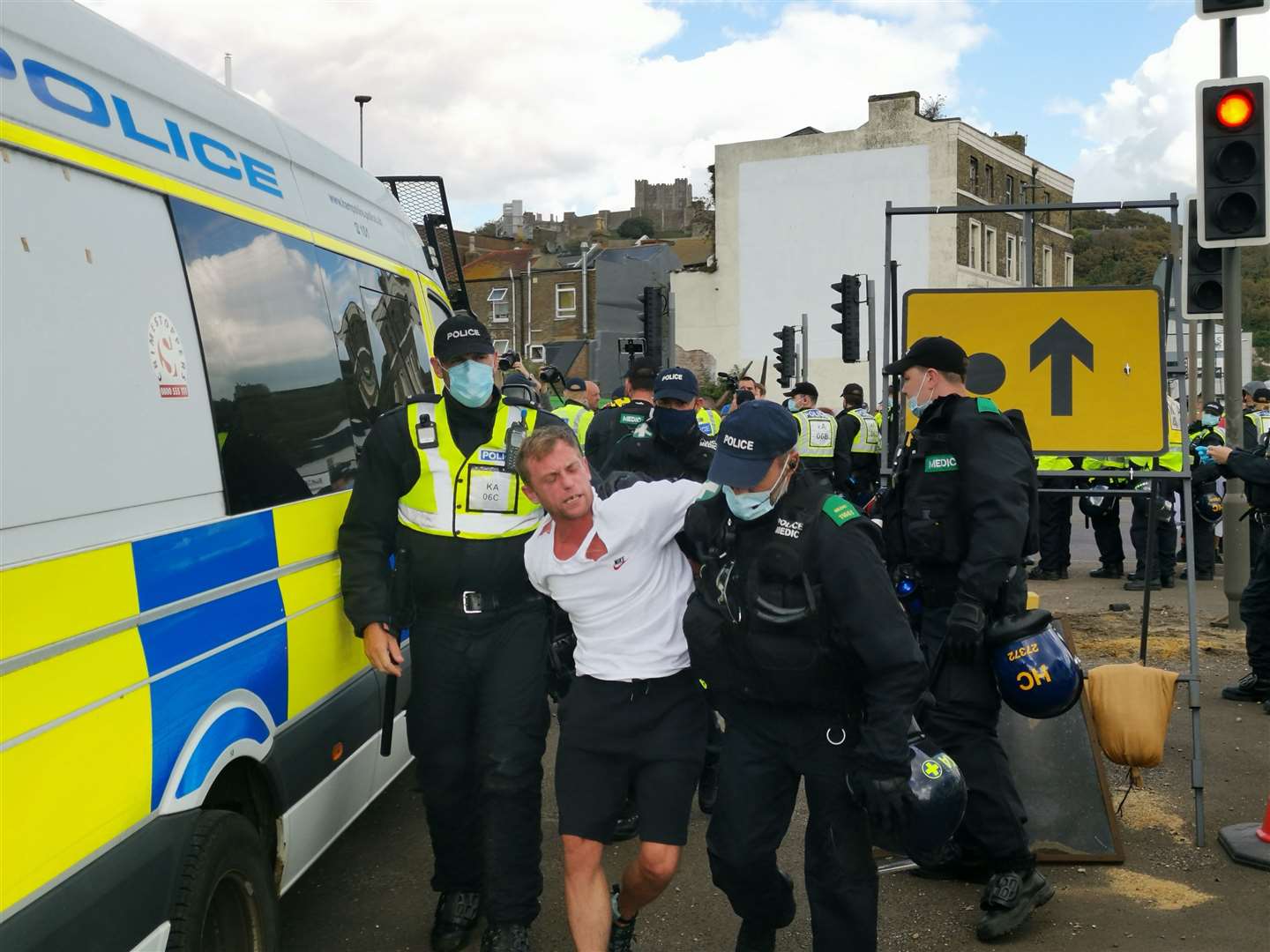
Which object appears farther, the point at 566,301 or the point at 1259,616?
the point at 566,301

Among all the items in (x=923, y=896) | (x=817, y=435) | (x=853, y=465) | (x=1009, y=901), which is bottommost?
(x=923, y=896)

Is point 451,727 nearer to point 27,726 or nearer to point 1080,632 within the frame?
point 27,726

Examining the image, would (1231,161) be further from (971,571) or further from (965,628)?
(965,628)

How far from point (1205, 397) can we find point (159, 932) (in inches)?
303

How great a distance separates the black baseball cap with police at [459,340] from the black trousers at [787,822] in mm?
1559

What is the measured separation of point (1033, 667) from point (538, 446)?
2.00 m

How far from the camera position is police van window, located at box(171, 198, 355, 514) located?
3359 millimetres

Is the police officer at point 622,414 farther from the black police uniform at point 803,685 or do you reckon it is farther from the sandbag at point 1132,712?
the black police uniform at point 803,685

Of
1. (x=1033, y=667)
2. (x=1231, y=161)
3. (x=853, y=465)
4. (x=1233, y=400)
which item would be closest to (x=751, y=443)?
(x=1033, y=667)

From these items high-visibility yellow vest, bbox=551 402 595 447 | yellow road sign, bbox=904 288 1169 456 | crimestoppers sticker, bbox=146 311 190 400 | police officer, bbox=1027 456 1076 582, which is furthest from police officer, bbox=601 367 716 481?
police officer, bbox=1027 456 1076 582

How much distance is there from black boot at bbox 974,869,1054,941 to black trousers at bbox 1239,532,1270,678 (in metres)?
3.69

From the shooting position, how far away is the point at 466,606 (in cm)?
409

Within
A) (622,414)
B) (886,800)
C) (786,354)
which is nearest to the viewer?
(886,800)

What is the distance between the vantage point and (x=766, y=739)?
3551 mm
